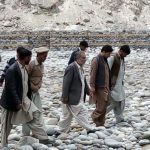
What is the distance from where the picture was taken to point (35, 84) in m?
6.31

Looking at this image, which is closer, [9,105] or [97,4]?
[9,105]

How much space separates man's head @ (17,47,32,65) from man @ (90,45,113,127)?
169cm

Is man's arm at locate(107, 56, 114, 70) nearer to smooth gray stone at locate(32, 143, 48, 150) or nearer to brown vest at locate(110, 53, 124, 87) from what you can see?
brown vest at locate(110, 53, 124, 87)

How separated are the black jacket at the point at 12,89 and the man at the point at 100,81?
5.63 feet

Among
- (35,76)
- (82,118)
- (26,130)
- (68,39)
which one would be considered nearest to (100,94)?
(82,118)

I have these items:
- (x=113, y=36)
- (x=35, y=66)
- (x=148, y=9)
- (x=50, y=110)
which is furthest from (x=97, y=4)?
(x=35, y=66)

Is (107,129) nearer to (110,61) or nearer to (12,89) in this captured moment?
(110,61)

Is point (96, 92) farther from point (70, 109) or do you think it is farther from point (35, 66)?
point (35, 66)

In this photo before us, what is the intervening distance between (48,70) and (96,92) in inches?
380

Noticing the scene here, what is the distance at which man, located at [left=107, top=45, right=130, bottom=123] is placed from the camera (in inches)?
300

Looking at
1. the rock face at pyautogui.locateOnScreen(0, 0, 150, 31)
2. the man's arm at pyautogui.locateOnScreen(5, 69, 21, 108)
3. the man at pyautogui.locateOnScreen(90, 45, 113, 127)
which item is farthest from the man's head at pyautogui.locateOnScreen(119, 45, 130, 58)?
the rock face at pyautogui.locateOnScreen(0, 0, 150, 31)

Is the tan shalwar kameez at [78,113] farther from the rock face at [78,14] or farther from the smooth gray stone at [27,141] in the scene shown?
the rock face at [78,14]

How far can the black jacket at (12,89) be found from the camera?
5.66 metres

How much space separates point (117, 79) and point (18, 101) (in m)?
2.53
